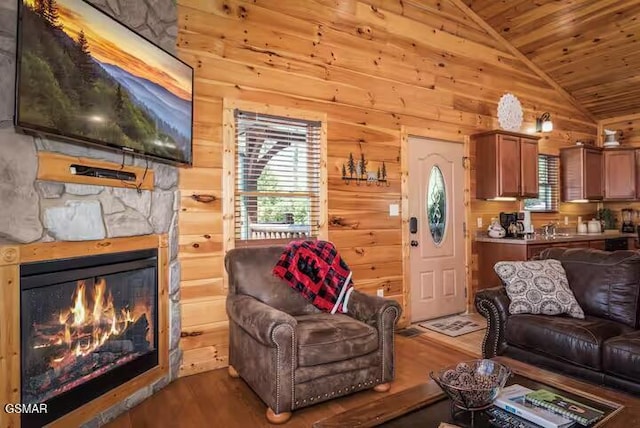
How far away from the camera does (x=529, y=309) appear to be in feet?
9.27

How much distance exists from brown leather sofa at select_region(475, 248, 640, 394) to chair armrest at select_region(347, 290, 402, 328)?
75 cm

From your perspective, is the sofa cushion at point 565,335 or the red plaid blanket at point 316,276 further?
the red plaid blanket at point 316,276

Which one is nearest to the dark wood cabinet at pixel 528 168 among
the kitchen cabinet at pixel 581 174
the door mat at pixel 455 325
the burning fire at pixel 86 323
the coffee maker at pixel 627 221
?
the kitchen cabinet at pixel 581 174

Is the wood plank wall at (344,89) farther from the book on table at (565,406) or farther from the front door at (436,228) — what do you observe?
the book on table at (565,406)

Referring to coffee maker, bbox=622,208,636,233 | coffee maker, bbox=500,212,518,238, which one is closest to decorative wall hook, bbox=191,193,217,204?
coffee maker, bbox=500,212,518,238

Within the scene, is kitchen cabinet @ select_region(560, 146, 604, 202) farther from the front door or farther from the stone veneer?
the stone veneer

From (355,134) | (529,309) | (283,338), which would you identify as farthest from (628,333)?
(355,134)

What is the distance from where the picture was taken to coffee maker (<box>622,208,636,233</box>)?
608 centimetres

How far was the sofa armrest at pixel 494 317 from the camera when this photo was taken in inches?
113

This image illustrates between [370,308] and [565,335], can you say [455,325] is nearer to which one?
[565,335]

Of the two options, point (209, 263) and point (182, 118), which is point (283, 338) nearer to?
point (209, 263)

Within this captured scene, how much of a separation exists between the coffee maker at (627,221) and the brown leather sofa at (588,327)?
392 centimetres

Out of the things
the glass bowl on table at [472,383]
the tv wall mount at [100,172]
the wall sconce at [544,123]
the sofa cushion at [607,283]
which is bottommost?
the glass bowl on table at [472,383]

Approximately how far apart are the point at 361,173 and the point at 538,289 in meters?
1.89
